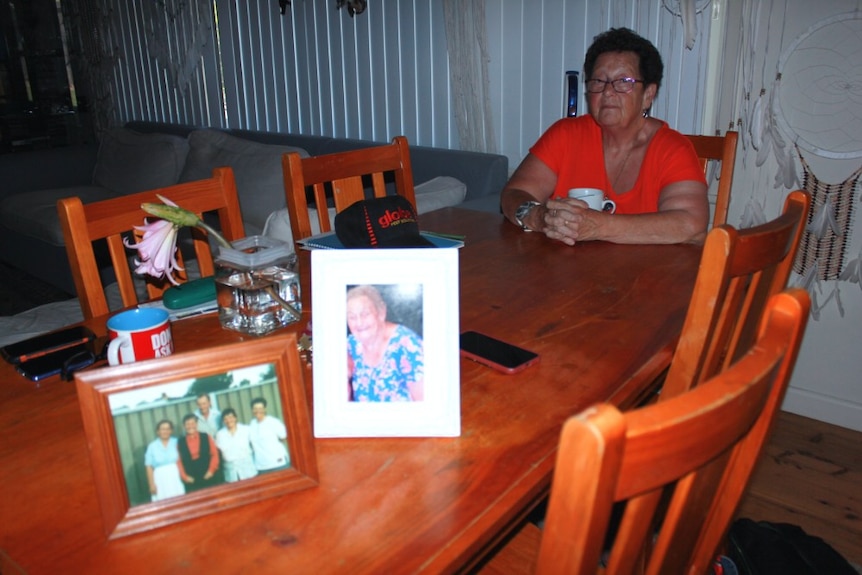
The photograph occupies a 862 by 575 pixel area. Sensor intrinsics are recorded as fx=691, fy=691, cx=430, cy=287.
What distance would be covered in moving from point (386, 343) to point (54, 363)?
0.57 metres

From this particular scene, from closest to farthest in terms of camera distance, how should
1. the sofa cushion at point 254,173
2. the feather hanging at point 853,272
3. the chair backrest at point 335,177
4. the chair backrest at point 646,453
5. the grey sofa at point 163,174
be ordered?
the chair backrest at point 646,453, the chair backrest at point 335,177, the feather hanging at point 853,272, the grey sofa at point 163,174, the sofa cushion at point 254,173

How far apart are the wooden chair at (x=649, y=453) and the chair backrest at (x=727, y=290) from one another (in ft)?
0.63

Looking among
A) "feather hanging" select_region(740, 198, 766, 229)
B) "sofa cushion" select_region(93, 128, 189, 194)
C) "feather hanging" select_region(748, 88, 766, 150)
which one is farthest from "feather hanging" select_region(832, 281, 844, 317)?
"sofa cushion" select_region(93, 128, 189, 194)

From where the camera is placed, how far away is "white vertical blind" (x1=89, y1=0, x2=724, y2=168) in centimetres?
260

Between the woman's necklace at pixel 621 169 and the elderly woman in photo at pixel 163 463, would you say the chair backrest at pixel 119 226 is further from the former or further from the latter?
the woman's necklace at pixel 621 169

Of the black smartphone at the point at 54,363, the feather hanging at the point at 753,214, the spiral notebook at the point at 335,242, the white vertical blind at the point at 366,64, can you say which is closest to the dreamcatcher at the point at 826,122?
the feather hanging at the point at 753,214

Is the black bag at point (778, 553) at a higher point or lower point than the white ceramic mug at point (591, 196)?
lower

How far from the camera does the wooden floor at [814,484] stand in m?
1.93

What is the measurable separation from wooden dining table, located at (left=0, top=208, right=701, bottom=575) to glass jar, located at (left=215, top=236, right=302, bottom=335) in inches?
1.4

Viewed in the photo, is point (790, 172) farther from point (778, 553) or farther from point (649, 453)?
point (649, 453)

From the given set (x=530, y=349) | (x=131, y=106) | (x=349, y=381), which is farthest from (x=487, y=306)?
(x=131, y=106)

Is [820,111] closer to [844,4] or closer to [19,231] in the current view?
[844,4]

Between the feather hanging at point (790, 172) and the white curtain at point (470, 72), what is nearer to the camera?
the feather hanging at point (790, 172)

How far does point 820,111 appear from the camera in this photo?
223 centimetres
